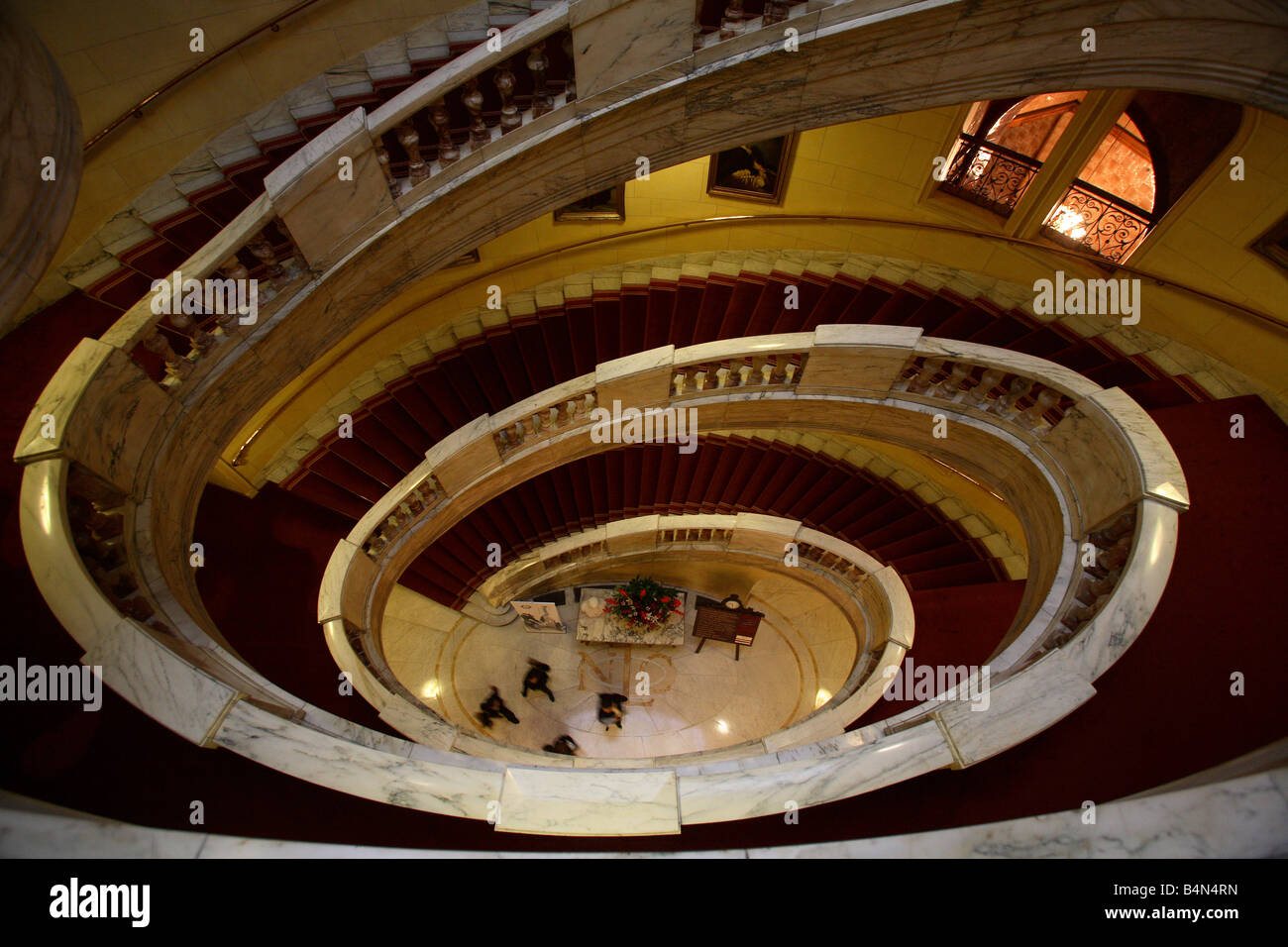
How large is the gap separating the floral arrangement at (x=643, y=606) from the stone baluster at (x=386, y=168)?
314 inches

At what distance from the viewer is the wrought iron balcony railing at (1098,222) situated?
7309 millimetres

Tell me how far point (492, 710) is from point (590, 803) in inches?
307

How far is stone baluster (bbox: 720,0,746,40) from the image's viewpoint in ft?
16.5

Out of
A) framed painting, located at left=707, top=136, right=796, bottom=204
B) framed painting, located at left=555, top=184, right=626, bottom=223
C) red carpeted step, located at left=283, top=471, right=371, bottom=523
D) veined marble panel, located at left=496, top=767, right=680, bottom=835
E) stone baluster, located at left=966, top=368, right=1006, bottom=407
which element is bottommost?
Result: veined marble panel, located at left=496, top=767, right=680, bottom=835

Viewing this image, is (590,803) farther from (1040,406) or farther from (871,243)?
(871,243)

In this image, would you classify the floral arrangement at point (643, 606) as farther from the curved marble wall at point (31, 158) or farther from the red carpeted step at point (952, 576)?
the curved marble wall at point (31, 158)

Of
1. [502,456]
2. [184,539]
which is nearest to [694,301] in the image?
[502,456]

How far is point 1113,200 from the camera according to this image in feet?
24.3

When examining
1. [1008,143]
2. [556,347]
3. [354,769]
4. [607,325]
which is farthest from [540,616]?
[1008,143]

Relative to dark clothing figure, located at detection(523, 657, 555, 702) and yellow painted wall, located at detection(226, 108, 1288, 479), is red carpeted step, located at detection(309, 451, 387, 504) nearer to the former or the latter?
yellow painted wall, located at detection(226, 108, 1288, 479)

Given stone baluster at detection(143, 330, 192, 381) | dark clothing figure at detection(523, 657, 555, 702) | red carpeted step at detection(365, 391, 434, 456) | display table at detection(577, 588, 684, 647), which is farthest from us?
display table at detection(577, 588, 684, 647)

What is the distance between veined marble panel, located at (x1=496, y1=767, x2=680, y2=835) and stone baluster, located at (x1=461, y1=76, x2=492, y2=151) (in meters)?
4.85

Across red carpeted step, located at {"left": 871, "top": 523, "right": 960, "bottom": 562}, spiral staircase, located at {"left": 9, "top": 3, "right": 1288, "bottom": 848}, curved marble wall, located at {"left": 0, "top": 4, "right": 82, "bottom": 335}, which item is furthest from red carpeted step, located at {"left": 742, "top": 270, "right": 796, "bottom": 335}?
curved marble wall, located at {"left": 0, "top": 4, "right": 82, "bottom": 335}

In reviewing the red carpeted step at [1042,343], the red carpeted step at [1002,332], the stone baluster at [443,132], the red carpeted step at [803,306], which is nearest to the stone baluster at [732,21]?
the stone baluster at [443,132]
